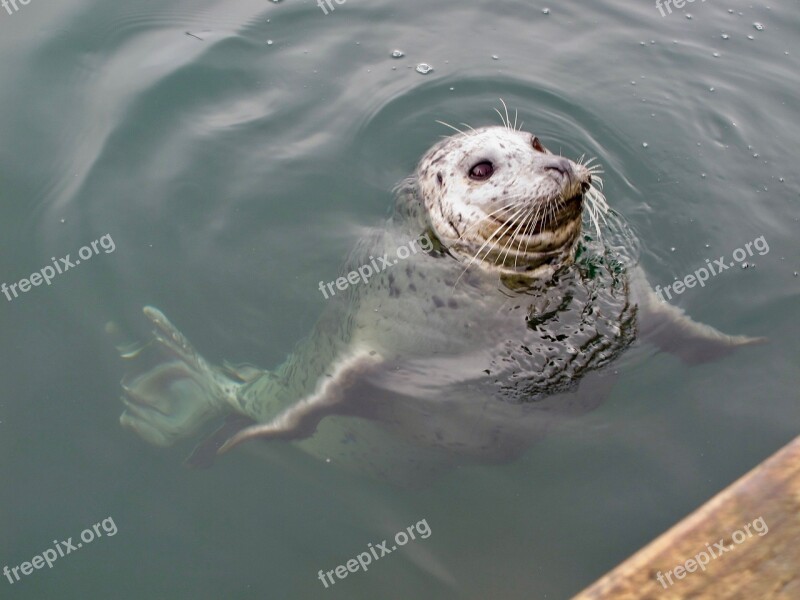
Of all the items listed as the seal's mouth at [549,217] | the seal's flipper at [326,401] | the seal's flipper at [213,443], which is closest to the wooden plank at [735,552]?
the seal's mouth at [549,217]

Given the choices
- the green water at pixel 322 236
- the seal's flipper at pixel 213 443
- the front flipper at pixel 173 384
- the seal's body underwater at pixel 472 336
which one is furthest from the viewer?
the front flipper at pixel 173 384

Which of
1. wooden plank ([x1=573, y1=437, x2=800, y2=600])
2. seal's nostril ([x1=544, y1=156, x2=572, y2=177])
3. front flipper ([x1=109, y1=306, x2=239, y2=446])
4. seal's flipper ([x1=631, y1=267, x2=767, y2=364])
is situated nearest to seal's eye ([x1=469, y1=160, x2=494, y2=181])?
seal's nostril ([x1=544, y1=156, x2=572, y2=177])

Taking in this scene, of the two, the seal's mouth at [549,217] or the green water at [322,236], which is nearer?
the seal's mouth at [549,217]

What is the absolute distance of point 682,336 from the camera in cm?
444

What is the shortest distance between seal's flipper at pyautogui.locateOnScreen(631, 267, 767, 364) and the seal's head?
0.56 metres

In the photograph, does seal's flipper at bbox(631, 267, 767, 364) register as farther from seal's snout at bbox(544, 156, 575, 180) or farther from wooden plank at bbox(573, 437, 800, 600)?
wooden plank at bbox(573, 437, 800, 600)

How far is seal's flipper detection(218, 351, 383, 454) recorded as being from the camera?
168 inches

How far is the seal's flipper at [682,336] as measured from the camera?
4422mm

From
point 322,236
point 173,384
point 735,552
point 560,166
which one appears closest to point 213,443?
point 173,384

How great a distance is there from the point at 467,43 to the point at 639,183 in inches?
78.3

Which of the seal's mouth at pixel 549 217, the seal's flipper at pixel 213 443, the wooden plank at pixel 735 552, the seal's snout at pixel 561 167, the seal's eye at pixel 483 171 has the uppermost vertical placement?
the seal's snout at pixel 561 167

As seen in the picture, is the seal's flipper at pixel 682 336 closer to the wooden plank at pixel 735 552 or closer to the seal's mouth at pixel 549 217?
the seal's mouth at pixel 549 217

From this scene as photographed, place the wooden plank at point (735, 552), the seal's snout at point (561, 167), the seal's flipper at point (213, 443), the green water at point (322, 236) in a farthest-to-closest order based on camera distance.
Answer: the seal's flipper at point (213, 443), the green water at point (322, 236), the seal's snout at point (561, 167), the wooden plank at point (735, 552)

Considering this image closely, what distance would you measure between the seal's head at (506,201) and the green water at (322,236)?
0.80 m
